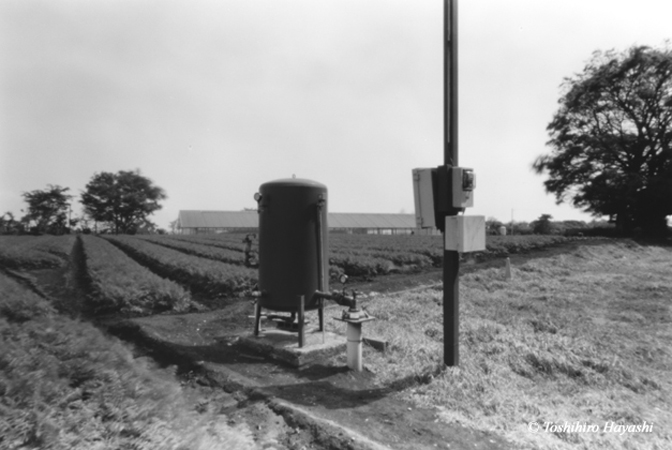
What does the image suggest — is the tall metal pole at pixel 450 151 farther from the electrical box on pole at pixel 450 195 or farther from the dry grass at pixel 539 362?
the dry grass at pixel 539 362

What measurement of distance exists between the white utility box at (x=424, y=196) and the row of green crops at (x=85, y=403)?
9.49ft

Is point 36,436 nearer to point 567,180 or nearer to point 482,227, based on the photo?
point 482,227

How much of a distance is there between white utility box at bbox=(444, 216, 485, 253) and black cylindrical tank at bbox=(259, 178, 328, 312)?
66.1 inches

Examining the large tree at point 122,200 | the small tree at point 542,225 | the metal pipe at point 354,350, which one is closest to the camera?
the metal pipe at point 354,350

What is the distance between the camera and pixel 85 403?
9.14 ft

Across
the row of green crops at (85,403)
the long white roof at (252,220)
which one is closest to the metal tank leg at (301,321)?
the row of green crops at (85,403)

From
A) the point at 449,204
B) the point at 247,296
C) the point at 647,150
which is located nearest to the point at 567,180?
the point at 647,150

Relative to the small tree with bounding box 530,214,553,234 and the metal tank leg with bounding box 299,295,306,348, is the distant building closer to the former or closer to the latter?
the small tree with bounding box 530,214,553,234

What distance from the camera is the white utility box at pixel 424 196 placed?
488 cm

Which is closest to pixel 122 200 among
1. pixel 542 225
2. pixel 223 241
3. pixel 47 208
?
pixel 47 208

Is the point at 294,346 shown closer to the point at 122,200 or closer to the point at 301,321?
the point at 301,321

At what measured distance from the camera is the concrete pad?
5.26 m

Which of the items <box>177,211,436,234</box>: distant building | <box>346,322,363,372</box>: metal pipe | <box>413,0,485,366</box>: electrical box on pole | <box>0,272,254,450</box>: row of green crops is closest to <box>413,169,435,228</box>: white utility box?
<box>413,0,485,366</box>: electrical box on pole

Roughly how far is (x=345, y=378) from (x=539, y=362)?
93.5 inches
